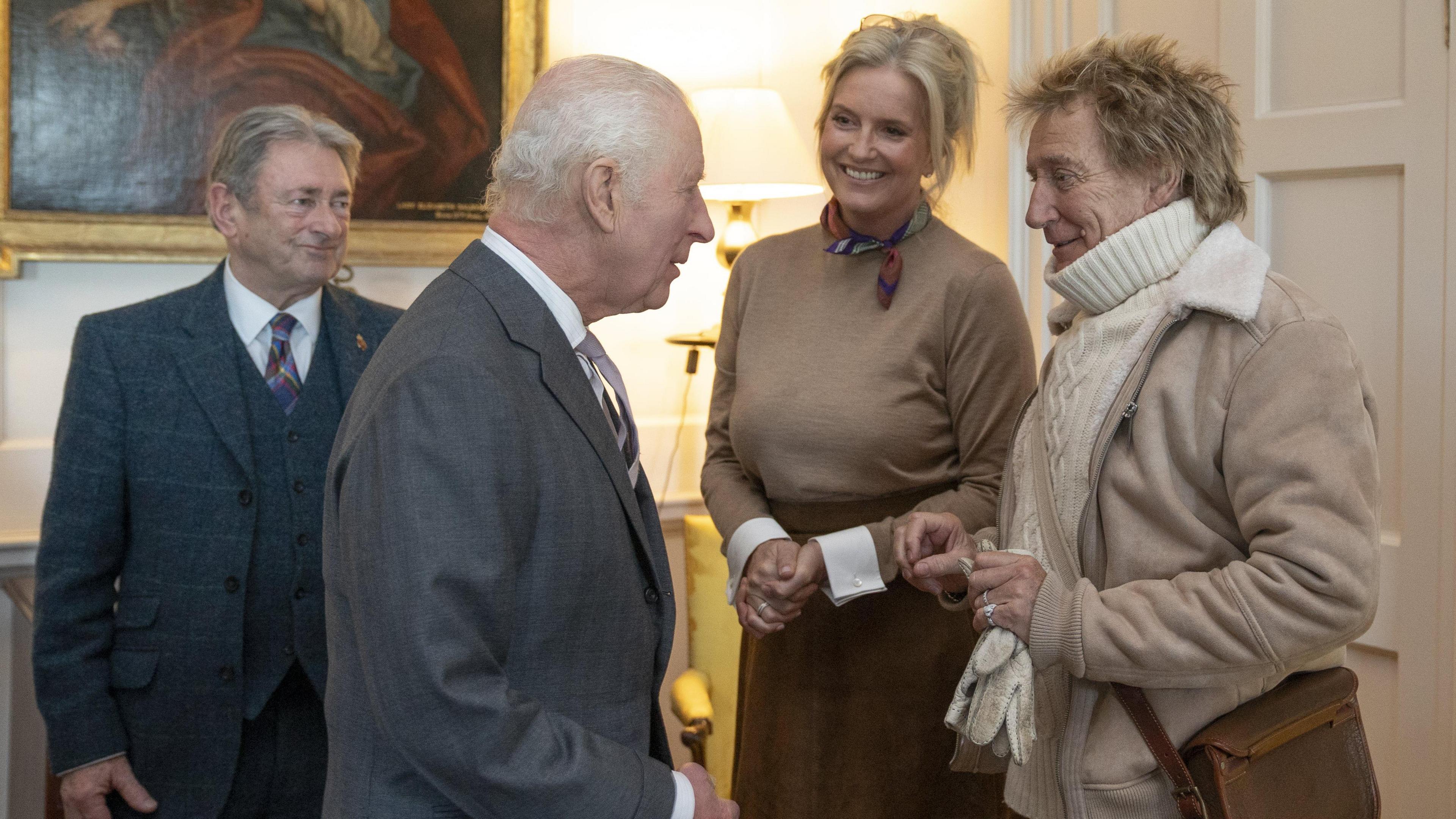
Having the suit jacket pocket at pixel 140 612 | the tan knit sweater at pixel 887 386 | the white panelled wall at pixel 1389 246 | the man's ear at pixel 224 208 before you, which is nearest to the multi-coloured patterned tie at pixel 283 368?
the man's ear at pixel 224 208

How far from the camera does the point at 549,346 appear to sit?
1228mm

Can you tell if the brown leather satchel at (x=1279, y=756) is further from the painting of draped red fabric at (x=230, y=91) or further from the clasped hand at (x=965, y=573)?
the painting of draped red fabric at (x=230, y=91)

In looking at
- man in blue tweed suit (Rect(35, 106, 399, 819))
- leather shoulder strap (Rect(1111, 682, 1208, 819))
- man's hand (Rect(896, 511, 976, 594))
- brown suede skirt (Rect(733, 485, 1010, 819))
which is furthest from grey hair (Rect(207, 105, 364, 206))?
leather shoulder strap (Rect(1111, 682, 1208, 819))

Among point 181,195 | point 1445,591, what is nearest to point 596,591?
point 1445,591

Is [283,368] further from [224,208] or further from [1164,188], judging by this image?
[1164,188]

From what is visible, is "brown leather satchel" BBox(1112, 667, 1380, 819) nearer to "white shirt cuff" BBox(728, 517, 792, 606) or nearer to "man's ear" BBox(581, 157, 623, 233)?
"white shirt cuff" BBox(728, 517, 792, 606)

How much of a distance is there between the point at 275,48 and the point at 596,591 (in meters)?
2.22

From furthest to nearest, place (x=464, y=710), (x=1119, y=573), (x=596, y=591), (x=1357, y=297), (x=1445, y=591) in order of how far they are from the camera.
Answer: (x=1357, y=297) → (x=1445, y=591) → (x=1119, y=573) → (x=596, y=591) → (x=464, y=710)

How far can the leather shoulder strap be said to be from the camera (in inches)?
49.6

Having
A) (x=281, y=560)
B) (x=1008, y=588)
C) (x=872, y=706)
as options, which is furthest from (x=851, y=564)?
(x=281, y=560)

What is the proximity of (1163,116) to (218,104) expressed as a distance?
91.9 inches

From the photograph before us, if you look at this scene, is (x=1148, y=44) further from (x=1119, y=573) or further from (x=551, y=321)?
(x=551, y=321)

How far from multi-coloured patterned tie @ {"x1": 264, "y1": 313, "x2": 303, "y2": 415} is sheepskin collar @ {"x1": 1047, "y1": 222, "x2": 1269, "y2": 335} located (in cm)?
140

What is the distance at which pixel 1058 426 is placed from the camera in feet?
4.73
